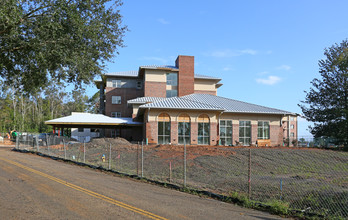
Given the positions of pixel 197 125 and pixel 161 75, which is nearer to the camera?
pixel 197 125

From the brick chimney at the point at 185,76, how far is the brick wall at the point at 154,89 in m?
2.85

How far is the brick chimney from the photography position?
4735 cm

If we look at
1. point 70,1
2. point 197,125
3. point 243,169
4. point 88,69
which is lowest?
point 243,169

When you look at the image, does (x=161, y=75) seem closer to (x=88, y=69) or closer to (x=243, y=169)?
(x=243, y=169)

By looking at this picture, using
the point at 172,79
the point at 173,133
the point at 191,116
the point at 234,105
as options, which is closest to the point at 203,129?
the point at 191,116

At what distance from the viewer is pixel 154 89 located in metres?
45.6

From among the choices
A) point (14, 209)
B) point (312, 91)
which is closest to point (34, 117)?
point (312, 91)

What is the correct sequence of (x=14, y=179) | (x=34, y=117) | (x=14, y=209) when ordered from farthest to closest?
(x=34, y=117) → (x=14, y=179) → (x=14, y=209)

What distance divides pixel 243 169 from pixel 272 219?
10.2m

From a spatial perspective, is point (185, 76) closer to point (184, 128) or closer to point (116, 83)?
point (116, 83)

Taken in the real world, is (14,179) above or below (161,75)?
below

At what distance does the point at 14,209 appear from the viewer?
26.5 feet

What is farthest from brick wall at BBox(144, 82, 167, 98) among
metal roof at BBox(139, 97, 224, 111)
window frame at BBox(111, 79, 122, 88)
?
metal roof at BBox(139, 97, 224, 111)

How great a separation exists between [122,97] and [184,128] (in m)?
19.4
